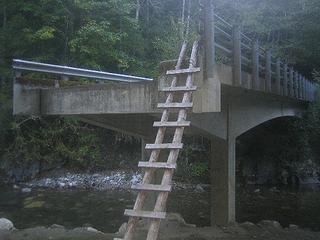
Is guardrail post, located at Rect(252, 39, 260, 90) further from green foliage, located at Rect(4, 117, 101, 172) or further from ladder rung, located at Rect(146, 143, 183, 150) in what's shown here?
green foliage, located at Rect(4, 117, 101, 172)

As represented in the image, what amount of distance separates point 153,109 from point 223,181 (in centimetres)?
440

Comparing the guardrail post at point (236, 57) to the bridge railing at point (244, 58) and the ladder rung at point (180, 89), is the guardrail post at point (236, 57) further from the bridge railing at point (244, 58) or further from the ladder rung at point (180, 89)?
the ladder rung at point (180, 89)

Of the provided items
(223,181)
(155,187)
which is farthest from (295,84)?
(155,187)

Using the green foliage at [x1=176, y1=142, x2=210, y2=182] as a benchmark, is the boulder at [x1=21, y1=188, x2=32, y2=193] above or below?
below

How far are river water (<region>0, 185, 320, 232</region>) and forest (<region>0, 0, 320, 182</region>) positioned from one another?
364 cm

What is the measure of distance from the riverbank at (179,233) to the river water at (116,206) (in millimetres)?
1756

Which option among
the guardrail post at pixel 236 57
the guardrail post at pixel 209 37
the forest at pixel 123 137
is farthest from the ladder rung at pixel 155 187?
the forest at pixel 123 137

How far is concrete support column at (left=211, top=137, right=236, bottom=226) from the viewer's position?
12680 millimetres

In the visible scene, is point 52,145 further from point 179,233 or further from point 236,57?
point 236,57

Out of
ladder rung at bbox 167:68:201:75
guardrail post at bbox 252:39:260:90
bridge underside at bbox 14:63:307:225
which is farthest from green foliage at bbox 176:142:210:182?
ladder rung at bbox 167:68:201:75

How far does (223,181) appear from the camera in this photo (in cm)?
1279

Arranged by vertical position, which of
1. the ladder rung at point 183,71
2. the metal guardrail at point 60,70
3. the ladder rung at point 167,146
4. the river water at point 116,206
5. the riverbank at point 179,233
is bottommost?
the river water at point 116,206

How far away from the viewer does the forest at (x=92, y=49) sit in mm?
24906

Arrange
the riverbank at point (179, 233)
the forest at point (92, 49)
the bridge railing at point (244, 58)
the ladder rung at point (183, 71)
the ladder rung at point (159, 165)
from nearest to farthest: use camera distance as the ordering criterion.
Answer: the ladder rung at point (159, 165)
the ladder rung at point (183, 71)
the bridge railing at point (244, 58)
the riverbank at point (179, 233)
the forest at point (92, 49)
